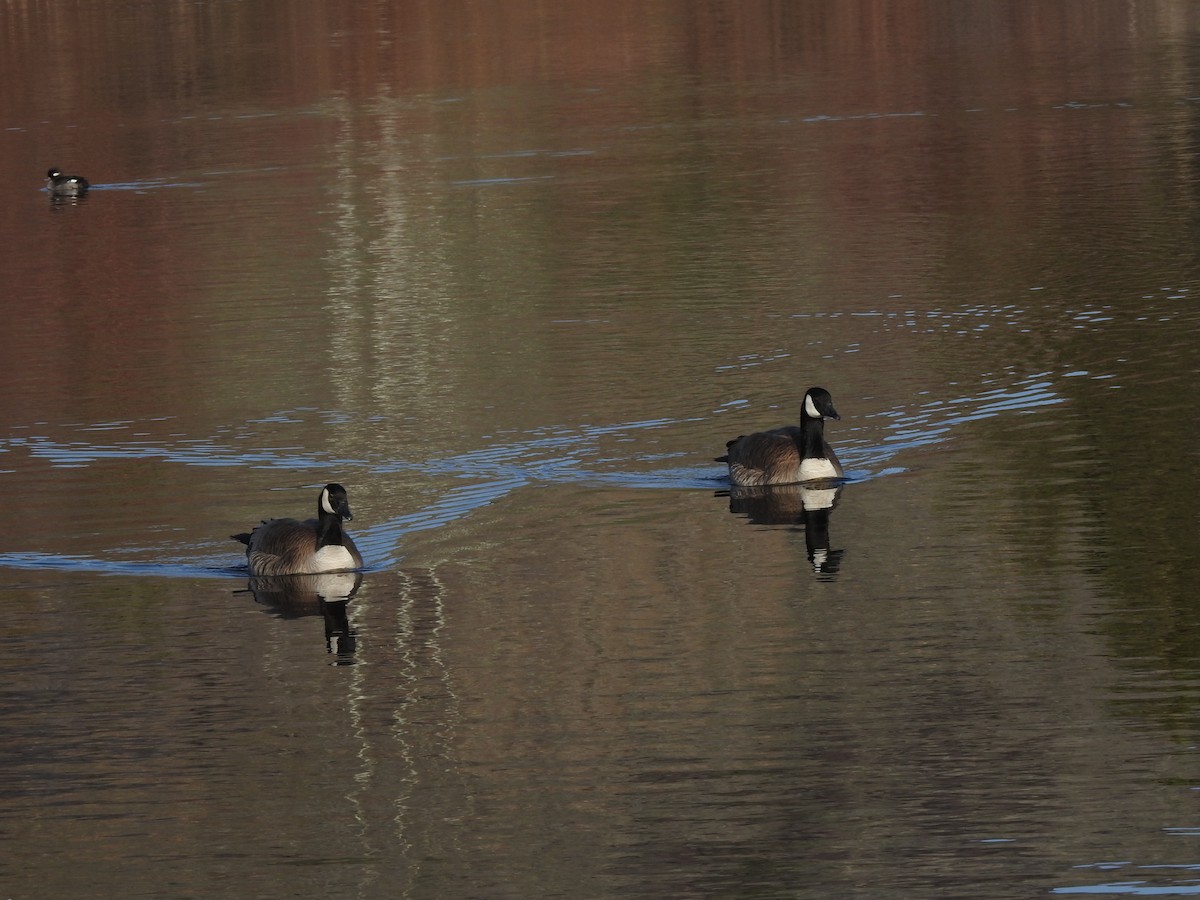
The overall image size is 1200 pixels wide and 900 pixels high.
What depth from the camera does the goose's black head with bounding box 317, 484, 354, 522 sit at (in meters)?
16.8

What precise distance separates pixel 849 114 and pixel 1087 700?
129 feet

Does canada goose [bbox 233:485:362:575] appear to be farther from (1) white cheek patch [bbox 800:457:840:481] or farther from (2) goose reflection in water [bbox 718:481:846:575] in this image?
(1) white cheek patch [bbox 800:457:840:481]

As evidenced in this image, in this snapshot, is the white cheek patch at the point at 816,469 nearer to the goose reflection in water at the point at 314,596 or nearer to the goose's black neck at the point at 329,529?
the goose reflection in water at the point at 314,596

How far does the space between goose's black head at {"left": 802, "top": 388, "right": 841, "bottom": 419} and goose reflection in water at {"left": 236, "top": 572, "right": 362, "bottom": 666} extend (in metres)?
4.28

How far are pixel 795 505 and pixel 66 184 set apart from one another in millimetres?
28416

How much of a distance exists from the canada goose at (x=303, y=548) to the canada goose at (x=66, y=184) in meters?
28.6

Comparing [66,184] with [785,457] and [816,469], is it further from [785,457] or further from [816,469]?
[816,469]

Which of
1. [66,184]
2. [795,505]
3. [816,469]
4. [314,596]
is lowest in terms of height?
[314,596]

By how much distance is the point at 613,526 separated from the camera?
60.5 ft

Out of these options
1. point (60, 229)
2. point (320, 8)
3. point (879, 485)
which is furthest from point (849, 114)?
point (320, 8)

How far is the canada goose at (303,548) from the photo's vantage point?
17.1m

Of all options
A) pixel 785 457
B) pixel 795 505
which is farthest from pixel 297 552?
pixel 785 457

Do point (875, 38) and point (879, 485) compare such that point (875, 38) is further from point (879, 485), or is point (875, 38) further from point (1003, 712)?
point (1003, 712)

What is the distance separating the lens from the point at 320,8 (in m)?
101
